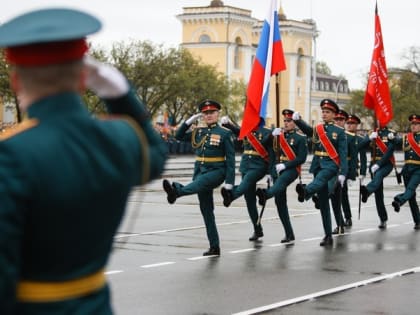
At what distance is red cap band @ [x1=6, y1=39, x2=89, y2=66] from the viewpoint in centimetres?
315

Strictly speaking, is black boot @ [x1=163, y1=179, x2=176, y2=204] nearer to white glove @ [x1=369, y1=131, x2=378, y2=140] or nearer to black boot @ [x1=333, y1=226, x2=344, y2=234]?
black boot @ [x1=333, y1=226, x2=344, y2=234]

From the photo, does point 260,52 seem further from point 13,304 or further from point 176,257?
point 13,304

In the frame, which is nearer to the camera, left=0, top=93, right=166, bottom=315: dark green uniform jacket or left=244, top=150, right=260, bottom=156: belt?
left=0, top=93, right=166, bottom=315: dark green uniform jacket

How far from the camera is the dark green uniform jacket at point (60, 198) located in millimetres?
3018

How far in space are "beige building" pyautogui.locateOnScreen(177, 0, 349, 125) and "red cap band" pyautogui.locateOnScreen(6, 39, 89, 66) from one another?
3904 inches

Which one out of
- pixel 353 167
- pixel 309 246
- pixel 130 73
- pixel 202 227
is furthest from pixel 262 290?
pixel 130 73

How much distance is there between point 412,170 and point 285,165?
3467 mm

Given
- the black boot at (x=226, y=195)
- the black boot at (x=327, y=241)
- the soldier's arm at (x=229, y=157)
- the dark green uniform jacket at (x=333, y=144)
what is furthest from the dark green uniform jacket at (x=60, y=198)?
the dark green uniform jacket at (x=333, y=144)

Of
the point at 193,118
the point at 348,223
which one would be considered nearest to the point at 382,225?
the point at 348,223

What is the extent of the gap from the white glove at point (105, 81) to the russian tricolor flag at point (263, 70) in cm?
1132

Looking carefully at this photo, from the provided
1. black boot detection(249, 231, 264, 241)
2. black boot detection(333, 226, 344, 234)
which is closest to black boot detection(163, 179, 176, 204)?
black boot detection(249, 231, 264, 241)

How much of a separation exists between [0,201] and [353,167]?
51.0ft

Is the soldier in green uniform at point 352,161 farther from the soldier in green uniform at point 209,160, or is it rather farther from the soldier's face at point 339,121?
the soldier in green uniform at point 209,160

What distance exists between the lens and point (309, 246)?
1415 cm
